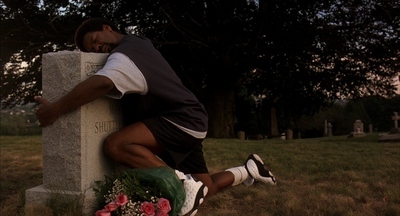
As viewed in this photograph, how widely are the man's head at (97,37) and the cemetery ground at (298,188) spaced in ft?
4.00

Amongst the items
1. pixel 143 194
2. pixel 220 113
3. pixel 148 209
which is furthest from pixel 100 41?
pixel 220 113

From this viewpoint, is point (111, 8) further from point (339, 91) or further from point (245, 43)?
point (339, 91)

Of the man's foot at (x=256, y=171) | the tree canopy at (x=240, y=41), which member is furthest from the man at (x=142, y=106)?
the tree canopy at (x=240, y=41)

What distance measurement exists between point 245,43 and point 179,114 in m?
→ 8.48

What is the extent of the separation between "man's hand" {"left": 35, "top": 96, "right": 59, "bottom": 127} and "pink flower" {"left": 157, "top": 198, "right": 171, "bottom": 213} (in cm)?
99

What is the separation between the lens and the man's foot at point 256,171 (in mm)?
4258

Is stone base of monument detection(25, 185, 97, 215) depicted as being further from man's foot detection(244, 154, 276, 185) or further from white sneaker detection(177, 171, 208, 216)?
man's foot detection(244, 154, 276, 185)

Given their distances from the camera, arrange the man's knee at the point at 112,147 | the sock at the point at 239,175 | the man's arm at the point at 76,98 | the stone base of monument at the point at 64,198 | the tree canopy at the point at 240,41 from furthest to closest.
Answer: the tree canopy at the point at 240,41 < the sock at the point at 239,175 < the man's knee at the point at 112,147 < the stone base of monument at the point at 64,198 < the man's arm at the point at 76,98

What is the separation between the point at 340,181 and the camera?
4.49 meters

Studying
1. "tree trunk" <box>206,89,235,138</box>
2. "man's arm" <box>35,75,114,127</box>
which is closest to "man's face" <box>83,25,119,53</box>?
"man's arm" <box>35,75,114,127</box>

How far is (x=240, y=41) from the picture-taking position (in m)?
11.3

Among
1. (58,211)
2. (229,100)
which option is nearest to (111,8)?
(229,100)

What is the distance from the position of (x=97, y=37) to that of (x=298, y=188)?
2387 mm

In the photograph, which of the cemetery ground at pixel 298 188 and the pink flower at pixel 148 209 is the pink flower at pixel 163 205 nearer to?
the pink flower at pixel 148 209
